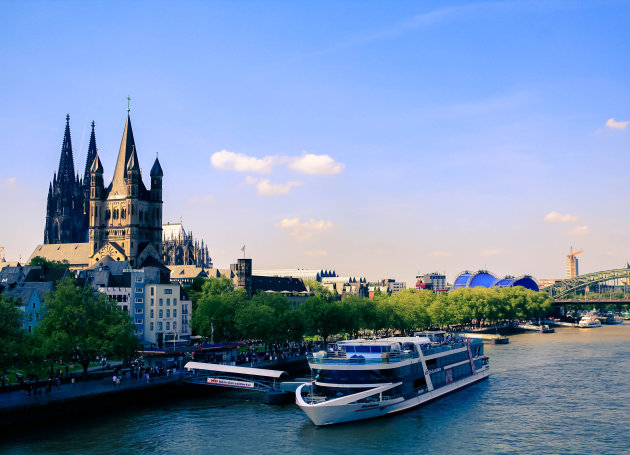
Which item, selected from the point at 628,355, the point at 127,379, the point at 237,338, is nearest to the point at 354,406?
the point at 127,379

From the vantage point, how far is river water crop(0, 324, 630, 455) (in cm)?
5238

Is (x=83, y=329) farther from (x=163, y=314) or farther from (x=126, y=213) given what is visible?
(x=126, y=213)

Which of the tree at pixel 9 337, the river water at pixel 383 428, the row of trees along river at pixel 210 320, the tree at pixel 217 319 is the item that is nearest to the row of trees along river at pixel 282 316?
the tree at pixel 217 319

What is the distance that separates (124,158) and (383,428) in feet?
442

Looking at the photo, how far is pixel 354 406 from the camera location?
61094 millimetres

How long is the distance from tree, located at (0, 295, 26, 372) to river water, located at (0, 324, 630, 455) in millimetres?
5879

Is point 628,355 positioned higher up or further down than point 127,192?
further down

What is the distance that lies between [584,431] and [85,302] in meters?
52.4

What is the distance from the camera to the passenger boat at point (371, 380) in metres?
60.6

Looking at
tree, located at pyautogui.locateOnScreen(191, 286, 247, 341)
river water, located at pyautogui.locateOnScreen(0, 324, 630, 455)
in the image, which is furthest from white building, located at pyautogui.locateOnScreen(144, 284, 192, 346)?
river water, located at pyautogui.locateOnScreen(0, 324, 630, 455)

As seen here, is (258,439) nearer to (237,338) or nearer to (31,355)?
(31,355)

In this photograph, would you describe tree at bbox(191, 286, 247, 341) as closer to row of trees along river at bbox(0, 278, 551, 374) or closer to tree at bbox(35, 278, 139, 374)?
row of trees along river at bbox(0, 278, 551, 374)

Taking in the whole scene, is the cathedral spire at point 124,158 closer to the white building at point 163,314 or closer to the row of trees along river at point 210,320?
the row of trees along river at point 210,320

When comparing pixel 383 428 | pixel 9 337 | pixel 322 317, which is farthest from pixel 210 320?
pixel 383 428
